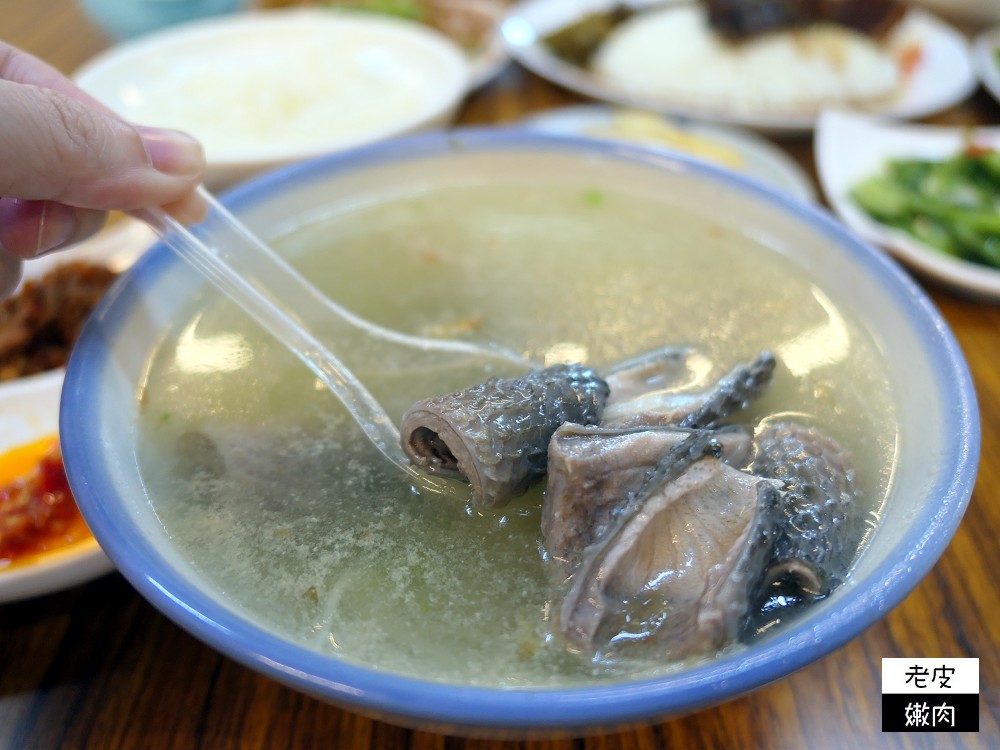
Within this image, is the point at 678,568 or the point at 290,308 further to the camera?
the point at 290,308

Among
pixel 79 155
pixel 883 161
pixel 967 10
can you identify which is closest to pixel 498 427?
pixel 79 155

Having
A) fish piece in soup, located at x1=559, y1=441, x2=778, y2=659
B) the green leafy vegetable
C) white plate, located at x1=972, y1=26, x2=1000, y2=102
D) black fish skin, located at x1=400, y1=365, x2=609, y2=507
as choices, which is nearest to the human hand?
black fish skin, located at x1=400, y1=365, x2=609, y2=507

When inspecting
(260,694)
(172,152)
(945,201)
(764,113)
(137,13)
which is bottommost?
(260,694)

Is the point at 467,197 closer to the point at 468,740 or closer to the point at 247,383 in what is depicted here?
the point at 247,383

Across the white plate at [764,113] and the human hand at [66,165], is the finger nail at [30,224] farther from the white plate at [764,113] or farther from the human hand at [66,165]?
the white plate at [764,113]

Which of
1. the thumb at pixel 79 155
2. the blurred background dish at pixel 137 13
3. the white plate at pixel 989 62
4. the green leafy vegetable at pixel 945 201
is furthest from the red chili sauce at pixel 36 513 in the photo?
the white plate at pixel 989 62

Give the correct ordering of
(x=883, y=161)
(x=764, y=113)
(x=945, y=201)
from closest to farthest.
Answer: (x=945, y=201) < (x=883, y=161) < (x=764, y=113)

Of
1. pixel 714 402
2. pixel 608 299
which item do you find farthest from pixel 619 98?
pixel 714 402

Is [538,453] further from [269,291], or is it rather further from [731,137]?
[731,137]
